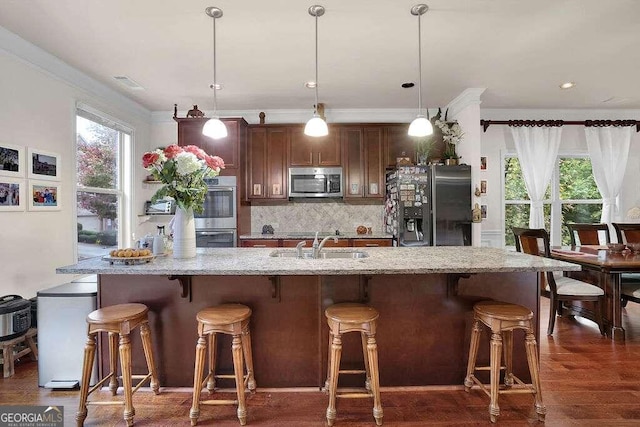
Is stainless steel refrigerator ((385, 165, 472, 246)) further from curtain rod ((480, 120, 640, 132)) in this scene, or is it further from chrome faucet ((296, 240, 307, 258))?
chrome faucet ((296, 240, 307, 258))

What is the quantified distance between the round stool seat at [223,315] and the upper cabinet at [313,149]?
2.79m

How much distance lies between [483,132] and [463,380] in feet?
12.2

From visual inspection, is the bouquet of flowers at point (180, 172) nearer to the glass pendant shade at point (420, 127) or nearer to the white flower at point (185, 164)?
the white flower at point (185, 164)

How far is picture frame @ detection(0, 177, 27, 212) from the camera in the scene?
252cm

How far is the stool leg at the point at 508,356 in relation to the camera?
2061mm

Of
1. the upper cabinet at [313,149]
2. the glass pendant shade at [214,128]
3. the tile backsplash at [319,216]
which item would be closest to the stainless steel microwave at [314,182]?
the upper cabinet at [313,149]

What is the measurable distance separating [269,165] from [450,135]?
246 cm

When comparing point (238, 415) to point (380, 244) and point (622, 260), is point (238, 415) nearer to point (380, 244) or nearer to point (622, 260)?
point (380, 244)

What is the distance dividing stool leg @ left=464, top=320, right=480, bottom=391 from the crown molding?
4.14 m

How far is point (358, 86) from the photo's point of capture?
3.69 metres

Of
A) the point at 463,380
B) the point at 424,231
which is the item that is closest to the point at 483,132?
the point at 424,231

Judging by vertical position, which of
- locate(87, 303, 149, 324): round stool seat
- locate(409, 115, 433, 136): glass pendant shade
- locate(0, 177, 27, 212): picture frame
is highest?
locate(409, 115, 433, 136): glass pendant shade

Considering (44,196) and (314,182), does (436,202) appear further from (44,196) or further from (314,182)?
(44,196)

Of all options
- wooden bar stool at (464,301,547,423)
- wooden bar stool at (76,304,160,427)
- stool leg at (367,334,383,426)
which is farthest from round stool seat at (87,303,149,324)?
wooden bar stool at (464,301,547,423)
